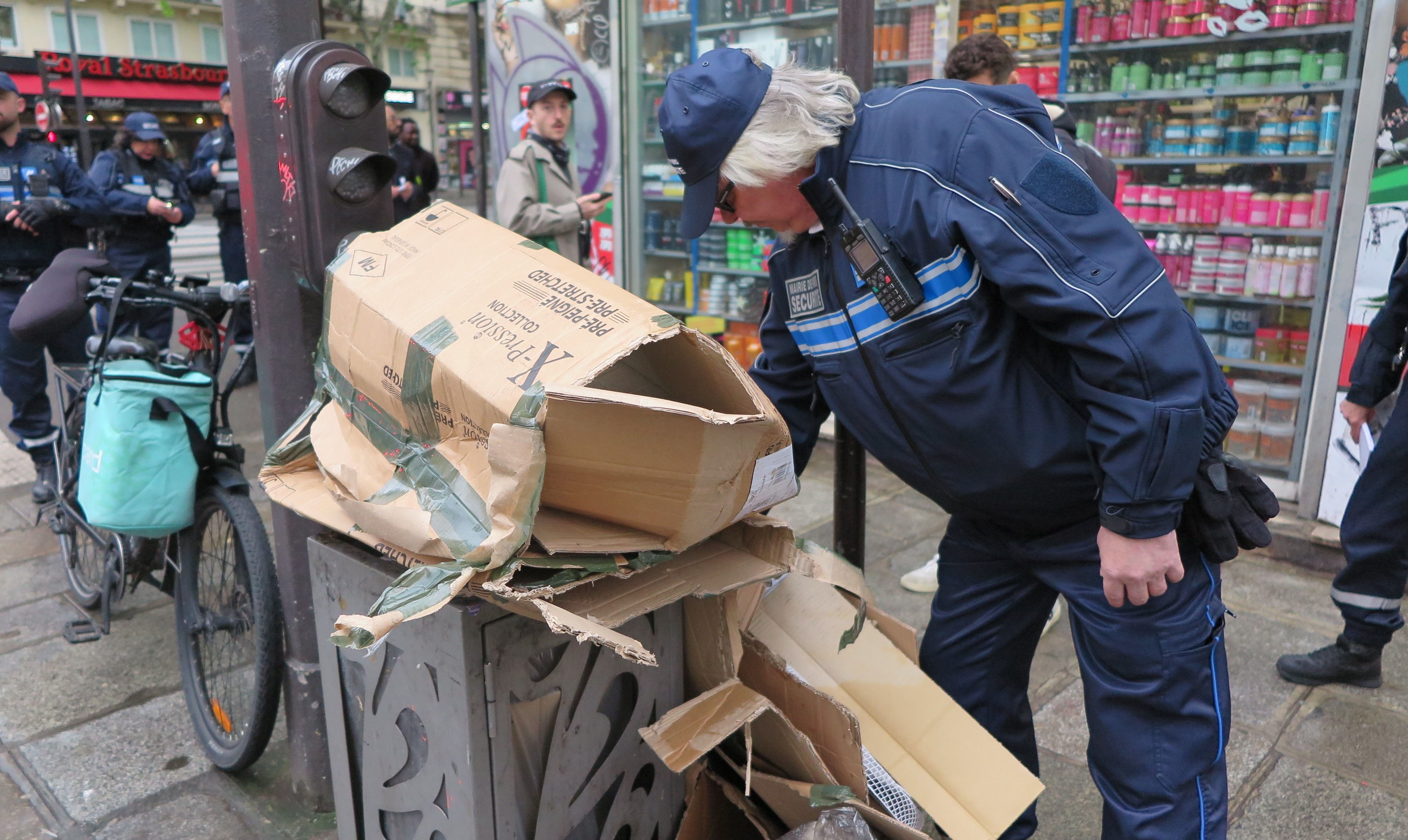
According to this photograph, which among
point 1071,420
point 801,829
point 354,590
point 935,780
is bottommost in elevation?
point 935,780

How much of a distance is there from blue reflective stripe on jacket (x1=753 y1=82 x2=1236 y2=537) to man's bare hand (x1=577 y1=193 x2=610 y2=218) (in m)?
3.42

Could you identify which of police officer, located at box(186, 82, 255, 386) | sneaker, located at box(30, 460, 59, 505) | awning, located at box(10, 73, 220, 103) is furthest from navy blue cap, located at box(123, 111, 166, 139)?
awning, located at box(10, 73, 220, 103)

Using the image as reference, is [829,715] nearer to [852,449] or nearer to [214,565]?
[852,449]

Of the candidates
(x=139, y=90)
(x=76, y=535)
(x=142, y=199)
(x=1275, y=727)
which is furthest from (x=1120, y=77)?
(x=139, y=90)

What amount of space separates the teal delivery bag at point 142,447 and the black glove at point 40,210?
2.80m

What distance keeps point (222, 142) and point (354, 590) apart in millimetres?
7346

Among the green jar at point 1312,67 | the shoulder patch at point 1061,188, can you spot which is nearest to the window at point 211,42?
the green jar at point 1312,67

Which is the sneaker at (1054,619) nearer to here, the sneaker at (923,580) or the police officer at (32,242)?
the sneaker at (923,580)

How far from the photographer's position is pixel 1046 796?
271cm

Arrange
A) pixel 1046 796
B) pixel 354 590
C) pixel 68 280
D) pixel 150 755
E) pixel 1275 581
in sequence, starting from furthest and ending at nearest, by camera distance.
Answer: pixel 1275 581
pixel 68 280
pixel 150 755
pixel 1046 796
pixel 354 590

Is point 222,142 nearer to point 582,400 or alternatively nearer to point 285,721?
point 285,721

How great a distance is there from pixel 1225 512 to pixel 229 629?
2662 millimetres

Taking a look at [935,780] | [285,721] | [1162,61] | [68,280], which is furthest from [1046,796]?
[1162,61]

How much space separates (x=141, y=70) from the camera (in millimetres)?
27922
